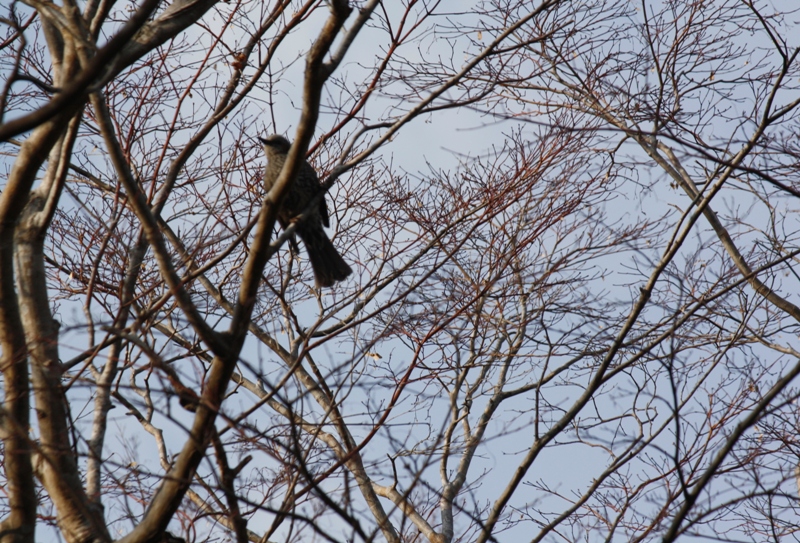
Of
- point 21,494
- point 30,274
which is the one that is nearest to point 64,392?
point 21,494

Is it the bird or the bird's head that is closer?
the bird

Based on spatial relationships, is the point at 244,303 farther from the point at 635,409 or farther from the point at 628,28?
the point at 628,28

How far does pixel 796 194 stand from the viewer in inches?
104

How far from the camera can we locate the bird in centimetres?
513

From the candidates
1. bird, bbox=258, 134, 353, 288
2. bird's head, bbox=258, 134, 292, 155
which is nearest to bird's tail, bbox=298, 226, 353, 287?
bird, bbox=258, 134, 353, 288

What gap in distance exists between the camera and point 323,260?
16.9ft

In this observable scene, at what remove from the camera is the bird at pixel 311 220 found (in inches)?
202

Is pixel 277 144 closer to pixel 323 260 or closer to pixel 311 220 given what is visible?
pixel 311 220

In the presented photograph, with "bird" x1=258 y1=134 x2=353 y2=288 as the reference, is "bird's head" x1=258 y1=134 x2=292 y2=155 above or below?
above

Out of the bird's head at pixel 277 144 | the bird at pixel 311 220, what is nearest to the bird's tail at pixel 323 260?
the bird at pixel 311 220

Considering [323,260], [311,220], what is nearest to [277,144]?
[311,220]

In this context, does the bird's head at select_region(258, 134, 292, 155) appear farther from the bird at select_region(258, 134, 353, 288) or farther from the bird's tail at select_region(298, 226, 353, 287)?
the bird's tail at select_region(298, 226, 353, 287)

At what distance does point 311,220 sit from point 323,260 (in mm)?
336

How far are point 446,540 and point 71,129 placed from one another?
13.9 feet
